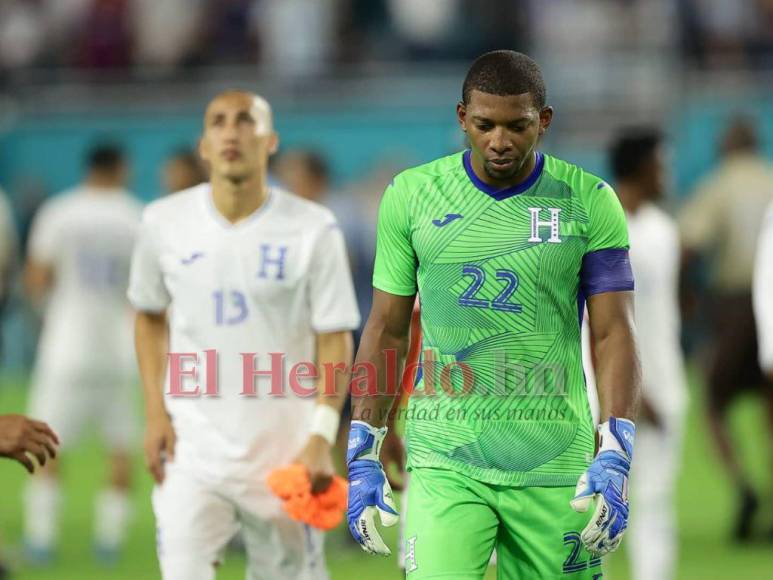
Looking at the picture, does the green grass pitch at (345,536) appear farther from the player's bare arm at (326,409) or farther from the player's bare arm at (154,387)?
the player's bare arm at (154,387)

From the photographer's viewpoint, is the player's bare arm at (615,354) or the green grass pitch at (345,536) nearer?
the player's bare arm at (615,354)

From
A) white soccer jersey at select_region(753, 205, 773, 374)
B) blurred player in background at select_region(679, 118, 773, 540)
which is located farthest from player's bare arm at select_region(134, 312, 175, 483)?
blurred player in background at select_region(679, 118, 773, 540)

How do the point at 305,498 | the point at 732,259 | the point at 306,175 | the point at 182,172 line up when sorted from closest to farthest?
the point at 305,498 → the point at 182,172 → the point at 306,175 → the point at 732,259

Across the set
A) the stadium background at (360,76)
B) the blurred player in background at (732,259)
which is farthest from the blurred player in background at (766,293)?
the stadium background at (360,76)

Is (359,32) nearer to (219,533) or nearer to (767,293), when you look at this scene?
(767,293)

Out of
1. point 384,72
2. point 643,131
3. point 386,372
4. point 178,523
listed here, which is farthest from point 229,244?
point 384,72

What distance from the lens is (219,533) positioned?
23.2ft

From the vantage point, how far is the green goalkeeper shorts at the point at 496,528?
554cm

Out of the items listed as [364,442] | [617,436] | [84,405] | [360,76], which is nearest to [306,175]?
[84,405]

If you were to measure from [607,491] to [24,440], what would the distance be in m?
2.31

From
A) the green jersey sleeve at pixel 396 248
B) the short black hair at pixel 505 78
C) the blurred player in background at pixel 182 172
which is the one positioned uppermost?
the blurred player in background at pixel 182 172

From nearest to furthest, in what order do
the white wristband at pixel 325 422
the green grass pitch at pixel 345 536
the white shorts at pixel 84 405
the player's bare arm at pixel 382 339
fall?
the player's bare arm at pixel 382 339, the white wristband at pixel 325 422, the green grass pitch at pixel 345 536, the white shorts at pixel 84 405

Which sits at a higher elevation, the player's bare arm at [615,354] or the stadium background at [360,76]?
the stadium background at [360,76]

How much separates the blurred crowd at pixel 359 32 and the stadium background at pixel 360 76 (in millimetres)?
22
